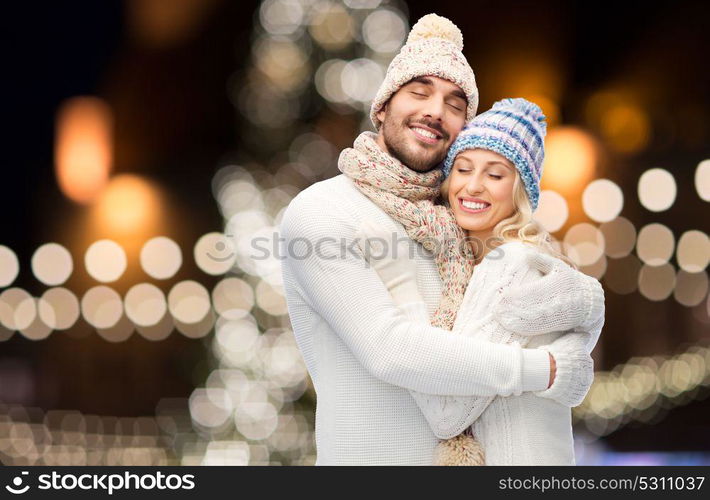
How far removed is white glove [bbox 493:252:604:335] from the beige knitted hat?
672 millimetres

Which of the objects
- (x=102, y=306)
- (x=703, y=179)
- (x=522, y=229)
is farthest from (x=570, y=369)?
(x=102, y=306)

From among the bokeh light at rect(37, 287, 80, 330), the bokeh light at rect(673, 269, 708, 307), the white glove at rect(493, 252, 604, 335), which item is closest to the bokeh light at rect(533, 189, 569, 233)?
the bokeh light at rect(673, 269, 708, 307)

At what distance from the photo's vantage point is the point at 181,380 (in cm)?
988

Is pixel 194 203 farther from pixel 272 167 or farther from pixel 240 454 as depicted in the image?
pixel 240 454

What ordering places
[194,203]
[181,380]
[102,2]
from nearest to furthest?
[102,2]
[194,203]
[181,380]

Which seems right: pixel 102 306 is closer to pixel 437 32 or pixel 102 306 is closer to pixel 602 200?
pixel 602 200

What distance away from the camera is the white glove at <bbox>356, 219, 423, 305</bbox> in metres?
2.40

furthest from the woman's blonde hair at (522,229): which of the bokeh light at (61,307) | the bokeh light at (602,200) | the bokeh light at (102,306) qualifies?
the bokeh light at (61,307)

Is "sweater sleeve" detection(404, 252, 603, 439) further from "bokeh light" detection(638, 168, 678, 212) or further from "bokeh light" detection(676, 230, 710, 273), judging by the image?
"bokeh light" detection(676, 230, 710, 273)

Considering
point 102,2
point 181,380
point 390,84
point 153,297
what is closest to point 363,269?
point 390,84

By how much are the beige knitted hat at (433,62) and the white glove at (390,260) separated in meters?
0.54

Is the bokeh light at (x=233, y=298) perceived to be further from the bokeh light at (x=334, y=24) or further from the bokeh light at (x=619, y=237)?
the bokeh light at (x=619, y=237)

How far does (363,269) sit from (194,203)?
23.3ft

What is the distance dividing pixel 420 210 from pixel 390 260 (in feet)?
0.60
